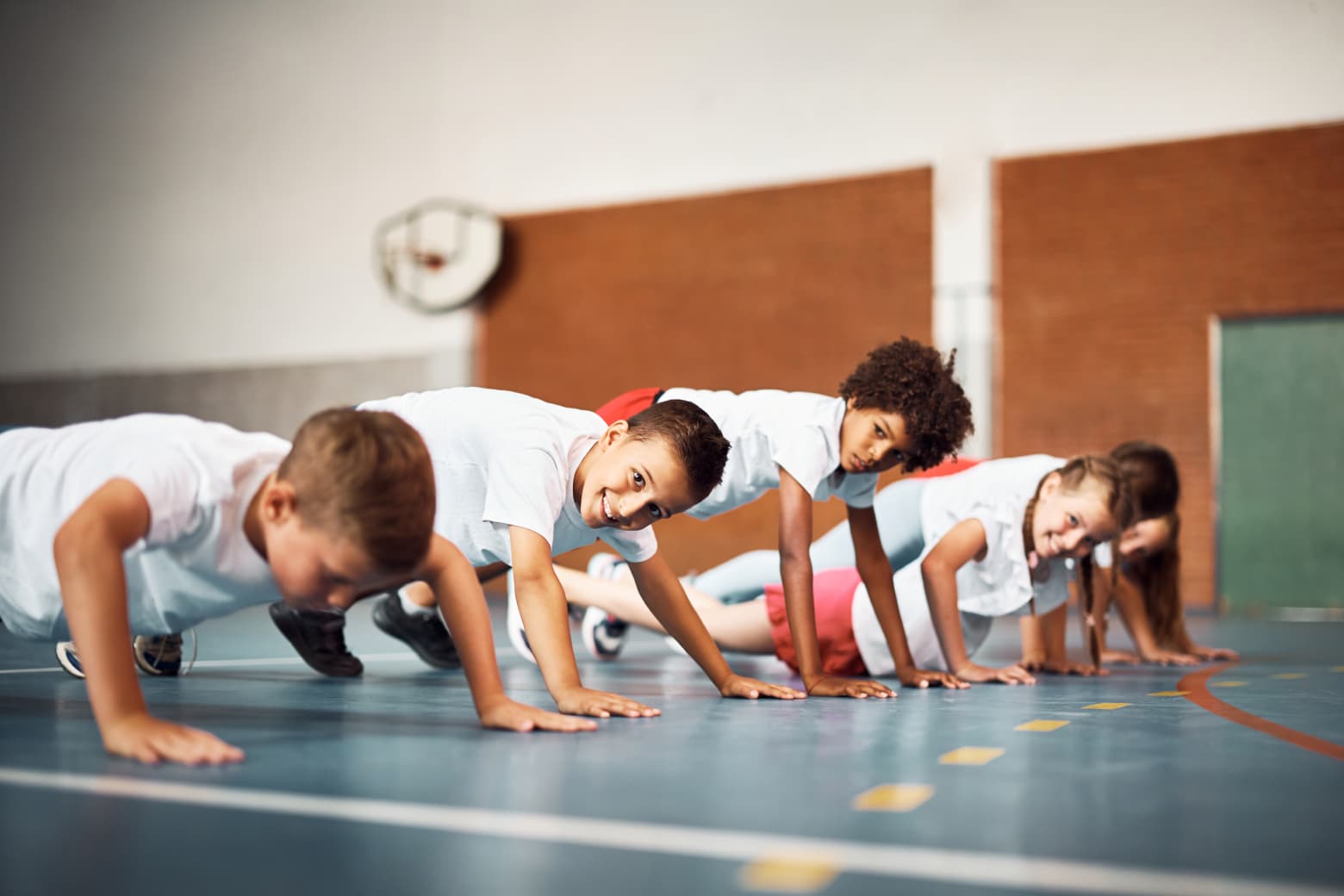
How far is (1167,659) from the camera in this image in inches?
133

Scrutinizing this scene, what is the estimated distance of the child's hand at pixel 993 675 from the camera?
265cm

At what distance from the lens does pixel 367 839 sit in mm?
1085

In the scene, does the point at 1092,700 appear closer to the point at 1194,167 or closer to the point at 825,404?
the point at 825,404

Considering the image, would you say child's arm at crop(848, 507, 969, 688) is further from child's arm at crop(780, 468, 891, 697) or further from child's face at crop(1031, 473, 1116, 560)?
child's face at crop(1031, 473, 1116, 560)

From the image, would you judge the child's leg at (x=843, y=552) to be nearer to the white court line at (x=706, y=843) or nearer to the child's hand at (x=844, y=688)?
the child's hand at (x=844, y=688)

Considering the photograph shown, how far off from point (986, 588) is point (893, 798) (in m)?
1.64

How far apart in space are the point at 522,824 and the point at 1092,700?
A: 1487 mm

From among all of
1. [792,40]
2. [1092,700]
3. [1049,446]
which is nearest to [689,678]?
[1092,700]

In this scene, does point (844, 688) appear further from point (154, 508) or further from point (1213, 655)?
point (1213, 655)

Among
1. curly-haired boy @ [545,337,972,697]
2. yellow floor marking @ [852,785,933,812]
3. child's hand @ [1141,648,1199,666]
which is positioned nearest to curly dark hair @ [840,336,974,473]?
curly-haired boy @ [545,337,972,697]

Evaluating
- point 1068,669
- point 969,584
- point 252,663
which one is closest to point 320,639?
point 252,663

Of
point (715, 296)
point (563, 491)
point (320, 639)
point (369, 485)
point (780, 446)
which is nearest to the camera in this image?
point (369, 485)

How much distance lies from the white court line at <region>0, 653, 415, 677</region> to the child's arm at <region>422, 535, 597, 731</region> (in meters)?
1.20

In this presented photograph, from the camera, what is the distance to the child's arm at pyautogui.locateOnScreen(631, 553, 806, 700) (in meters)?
2.24
